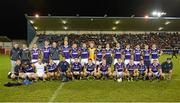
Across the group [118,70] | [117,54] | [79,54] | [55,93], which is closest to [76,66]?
[79,54]

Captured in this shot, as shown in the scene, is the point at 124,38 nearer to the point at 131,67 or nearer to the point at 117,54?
the point at 117,54

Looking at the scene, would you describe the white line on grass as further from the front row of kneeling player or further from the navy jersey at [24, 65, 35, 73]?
the navy jersey at [24, 65, 35, 73]

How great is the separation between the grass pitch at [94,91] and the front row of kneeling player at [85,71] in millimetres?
632

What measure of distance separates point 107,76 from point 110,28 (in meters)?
32.2

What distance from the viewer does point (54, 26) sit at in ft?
152

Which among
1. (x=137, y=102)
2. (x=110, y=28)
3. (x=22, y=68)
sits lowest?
(x=137, y=102)

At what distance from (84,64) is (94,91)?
11.8ft

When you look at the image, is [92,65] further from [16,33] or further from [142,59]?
[16,33]

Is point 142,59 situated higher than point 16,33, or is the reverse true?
point 16,33

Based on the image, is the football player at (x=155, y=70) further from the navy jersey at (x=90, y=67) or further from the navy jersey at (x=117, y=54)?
the navy jersey at (x=90, y=67)

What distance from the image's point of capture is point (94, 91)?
12406 mm

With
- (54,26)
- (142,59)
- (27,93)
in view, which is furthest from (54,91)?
(54,26)

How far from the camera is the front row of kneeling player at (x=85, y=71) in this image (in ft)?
49.8

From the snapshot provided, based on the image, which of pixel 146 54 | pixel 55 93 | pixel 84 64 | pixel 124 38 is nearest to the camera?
pixel 55 93
